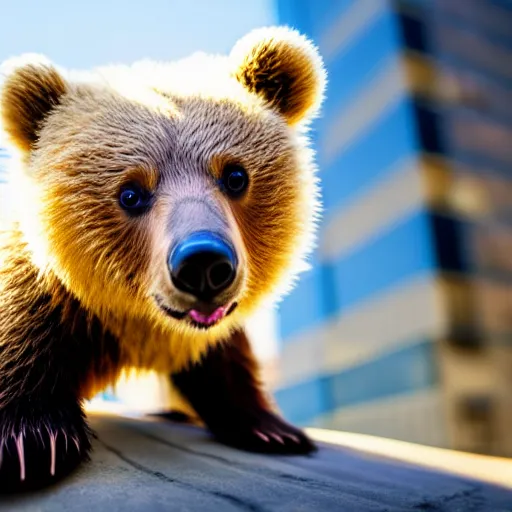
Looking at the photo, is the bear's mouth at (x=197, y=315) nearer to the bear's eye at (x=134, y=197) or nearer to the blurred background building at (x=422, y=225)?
the bear's eye at (x=134, y=197)

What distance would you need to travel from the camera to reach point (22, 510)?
861 millimetres

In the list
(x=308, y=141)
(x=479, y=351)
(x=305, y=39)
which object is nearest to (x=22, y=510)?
(x=308, y=141)

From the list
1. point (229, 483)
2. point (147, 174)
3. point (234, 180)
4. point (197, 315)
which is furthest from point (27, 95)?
point (229, 483)

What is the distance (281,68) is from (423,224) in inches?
56.9

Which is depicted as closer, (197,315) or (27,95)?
(197,315)

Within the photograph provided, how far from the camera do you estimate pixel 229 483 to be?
1.00 m

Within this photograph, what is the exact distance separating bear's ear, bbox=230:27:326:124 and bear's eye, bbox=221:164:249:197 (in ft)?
0.68

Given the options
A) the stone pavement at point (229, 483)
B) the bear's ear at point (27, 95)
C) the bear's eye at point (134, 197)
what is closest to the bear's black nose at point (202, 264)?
the bear's eye at point (134, 197)

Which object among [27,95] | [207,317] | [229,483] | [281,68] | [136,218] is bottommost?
[229,483]

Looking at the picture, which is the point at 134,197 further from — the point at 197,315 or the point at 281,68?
the point at 281,68

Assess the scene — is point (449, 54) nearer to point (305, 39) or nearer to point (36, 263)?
point (305, 39)

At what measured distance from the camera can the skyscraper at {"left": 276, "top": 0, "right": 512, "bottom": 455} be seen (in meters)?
2.49

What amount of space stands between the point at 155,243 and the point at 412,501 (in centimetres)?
57

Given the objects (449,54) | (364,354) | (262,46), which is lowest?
(364,354)
